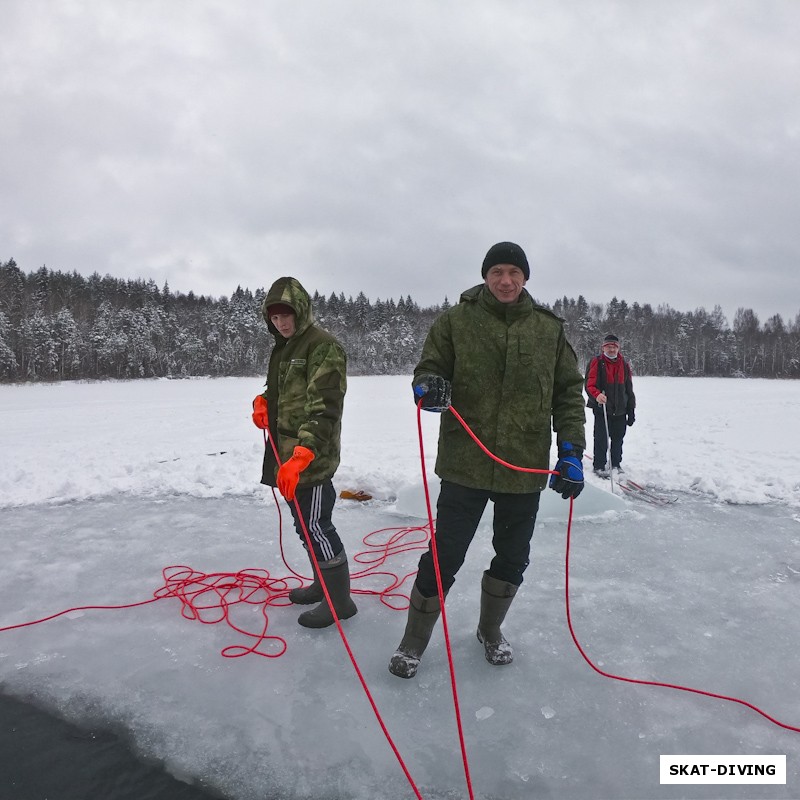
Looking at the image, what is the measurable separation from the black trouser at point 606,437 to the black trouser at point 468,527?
4.20 m

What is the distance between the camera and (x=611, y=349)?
6.11 m

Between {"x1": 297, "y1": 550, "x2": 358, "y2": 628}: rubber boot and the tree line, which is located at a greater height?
the tree line

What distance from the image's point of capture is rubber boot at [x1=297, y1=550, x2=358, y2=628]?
2.77 metres

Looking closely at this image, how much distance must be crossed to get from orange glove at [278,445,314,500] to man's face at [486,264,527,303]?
3.50 ft

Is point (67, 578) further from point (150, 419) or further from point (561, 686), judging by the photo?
point (150, 419)

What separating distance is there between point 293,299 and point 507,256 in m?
1.05

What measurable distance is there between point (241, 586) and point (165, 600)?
1.39 feet

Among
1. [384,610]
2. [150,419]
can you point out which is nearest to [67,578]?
[384,610]

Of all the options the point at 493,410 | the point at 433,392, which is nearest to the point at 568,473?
the point at 493,410

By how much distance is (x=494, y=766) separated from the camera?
6.08 feet

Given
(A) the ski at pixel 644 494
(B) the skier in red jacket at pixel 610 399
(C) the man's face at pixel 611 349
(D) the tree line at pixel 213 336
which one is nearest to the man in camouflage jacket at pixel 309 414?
(A) the ski at pixel 644 494

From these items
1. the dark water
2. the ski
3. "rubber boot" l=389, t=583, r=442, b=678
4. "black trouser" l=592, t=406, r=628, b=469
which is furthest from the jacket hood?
"black trouser" l=592, t=406, r=628, b=469

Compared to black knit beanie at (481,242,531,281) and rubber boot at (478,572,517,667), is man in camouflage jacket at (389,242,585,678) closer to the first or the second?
black knit beanie at (481,242,531,281)

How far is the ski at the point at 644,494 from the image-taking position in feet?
16.5
